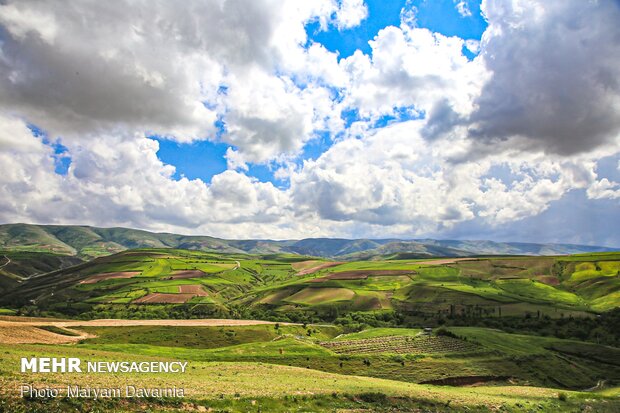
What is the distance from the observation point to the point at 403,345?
91750 mm

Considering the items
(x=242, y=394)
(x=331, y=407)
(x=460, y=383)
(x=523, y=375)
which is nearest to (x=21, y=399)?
(x=242, y=394)

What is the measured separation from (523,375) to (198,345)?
78.1 m

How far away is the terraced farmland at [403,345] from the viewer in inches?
3381

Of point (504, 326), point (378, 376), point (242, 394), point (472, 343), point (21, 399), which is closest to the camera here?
point (21, 399)

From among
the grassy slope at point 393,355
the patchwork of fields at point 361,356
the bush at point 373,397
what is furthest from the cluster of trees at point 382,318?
the bush at point 373,397

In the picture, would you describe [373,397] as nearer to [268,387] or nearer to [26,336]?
[268,387]

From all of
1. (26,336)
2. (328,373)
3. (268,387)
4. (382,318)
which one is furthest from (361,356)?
(382,318)

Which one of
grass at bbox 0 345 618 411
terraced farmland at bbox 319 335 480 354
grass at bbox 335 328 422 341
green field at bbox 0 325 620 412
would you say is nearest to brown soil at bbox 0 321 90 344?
green field at bbox 0 325 620 412

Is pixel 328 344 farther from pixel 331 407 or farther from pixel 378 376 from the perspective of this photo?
pixel 331 407

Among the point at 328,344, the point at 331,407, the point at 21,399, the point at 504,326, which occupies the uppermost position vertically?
the point at 21,399

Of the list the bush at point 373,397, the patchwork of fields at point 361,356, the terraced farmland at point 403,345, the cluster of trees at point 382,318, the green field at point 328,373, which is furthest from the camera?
the cluster of trees at point 382,318

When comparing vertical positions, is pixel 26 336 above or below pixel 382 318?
above

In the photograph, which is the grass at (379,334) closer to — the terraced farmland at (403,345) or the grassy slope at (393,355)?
the grassy slope at (393,355)

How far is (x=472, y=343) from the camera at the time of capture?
94812 mm
